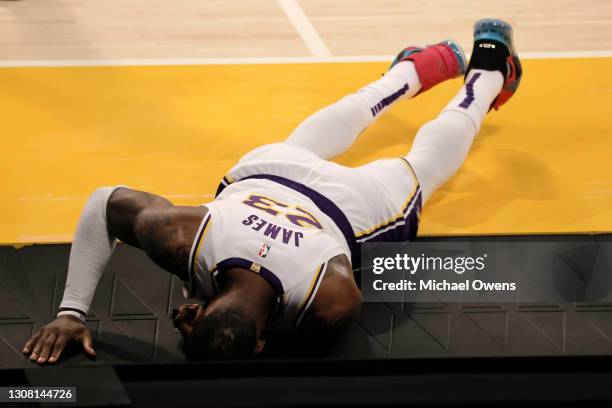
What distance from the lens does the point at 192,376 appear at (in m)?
1.99

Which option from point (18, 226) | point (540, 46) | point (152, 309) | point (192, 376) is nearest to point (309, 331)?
point (152, 309)

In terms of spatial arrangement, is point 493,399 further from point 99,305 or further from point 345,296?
point 99,305

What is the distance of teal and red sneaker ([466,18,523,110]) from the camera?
3982mm

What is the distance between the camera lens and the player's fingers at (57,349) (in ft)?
9.22

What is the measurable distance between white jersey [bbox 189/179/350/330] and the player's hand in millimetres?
Result: 403

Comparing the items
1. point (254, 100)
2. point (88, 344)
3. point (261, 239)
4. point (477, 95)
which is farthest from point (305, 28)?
point (88, 344)

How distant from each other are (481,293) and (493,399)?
137 cm

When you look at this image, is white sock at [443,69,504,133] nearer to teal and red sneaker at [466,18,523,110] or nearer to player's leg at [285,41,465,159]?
teal and red sneaker at [466,18,523,110]

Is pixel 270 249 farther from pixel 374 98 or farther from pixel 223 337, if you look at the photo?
pixel 374 98

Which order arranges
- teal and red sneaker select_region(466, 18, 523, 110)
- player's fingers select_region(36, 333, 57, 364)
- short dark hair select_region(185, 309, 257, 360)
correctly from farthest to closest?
1. teal and red sneaker select_region(466, 18, 523, 110)
2. player's fingers select_region(36, 333, 57, 364)
3. short dark hair select_region(185, 309, 257, 360)

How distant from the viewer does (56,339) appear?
285 cm

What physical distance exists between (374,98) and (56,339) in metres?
1.83

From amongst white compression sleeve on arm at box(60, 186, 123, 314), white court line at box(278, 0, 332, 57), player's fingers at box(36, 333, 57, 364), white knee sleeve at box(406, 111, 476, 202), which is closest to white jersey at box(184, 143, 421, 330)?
white knee sleeve at box(406, 111, 476, 202)

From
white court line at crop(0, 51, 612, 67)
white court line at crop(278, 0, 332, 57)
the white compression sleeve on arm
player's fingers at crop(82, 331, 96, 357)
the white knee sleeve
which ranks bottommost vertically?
player's fingers at crop(82, 331, 96, 357)
